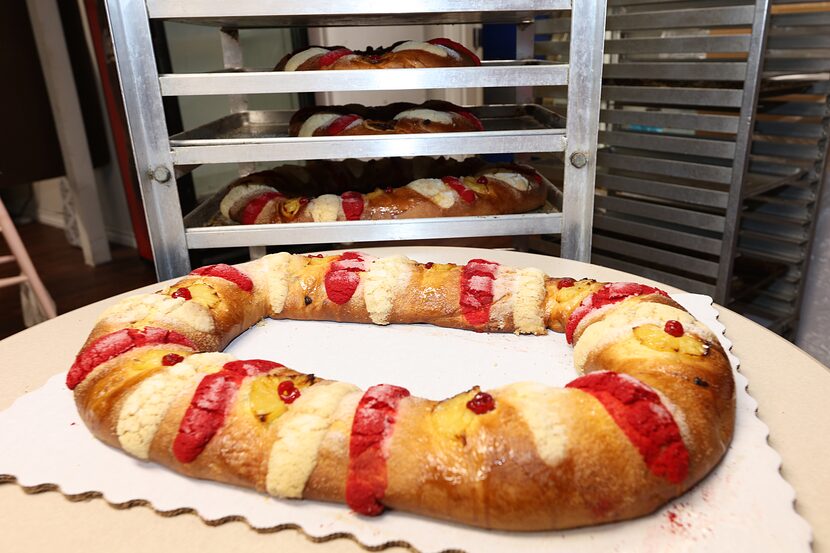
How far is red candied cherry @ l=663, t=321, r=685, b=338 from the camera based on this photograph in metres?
1.01

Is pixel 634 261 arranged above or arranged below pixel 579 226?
below

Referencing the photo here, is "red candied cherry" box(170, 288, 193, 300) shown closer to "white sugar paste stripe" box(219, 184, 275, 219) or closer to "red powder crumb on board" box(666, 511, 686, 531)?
"white sugar paste stripe" box(219, 184, 275, 219)

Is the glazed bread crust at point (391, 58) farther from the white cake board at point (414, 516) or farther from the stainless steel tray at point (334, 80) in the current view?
the white cake board at point (414, 516)

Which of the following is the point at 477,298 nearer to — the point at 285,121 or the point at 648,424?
the point at 648,424

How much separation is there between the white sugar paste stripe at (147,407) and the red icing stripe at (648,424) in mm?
609

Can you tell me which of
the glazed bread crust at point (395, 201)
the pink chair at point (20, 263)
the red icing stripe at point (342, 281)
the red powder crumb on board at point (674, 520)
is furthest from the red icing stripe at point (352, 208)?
the pink chair at point (20, 263)

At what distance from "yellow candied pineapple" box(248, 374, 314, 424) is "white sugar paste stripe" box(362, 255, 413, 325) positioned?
348 millimetres

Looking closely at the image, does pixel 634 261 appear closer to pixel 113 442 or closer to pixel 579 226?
pixel 579 226

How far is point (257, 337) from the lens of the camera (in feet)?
4.24

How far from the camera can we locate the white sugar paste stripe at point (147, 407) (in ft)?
2.97

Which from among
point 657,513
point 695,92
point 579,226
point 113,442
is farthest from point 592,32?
point 113,442

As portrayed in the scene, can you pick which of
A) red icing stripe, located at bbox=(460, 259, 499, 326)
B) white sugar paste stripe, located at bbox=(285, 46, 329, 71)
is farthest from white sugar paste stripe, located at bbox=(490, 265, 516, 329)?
white sugar paste stripe, located at bbox=(285, 46, 329, 71)

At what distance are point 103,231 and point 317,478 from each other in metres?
3.72

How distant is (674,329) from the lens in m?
1.01
